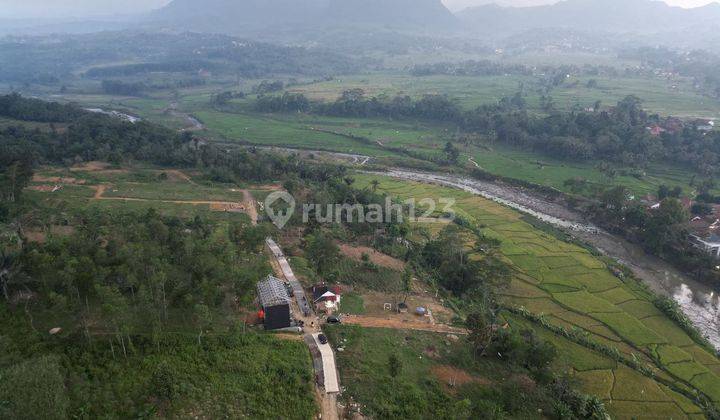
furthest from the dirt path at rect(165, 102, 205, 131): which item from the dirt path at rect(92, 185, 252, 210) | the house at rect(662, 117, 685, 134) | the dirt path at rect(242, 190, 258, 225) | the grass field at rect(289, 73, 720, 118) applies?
the house at rect(662, 117, 685, 134)

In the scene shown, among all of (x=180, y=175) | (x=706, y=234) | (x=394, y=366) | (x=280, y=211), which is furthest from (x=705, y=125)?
(x=394, y=366)

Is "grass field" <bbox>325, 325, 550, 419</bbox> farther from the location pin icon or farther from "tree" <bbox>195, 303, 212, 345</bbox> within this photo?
the location pin icon

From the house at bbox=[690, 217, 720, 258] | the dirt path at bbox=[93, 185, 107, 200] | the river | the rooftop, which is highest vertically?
the rooftop

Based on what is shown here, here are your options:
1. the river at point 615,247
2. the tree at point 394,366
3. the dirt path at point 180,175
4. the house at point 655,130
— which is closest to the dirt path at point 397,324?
the tree at point 394,366

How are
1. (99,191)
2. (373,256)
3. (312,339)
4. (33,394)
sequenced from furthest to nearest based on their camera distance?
(99,191), (373,256), (312,339), (33,394)

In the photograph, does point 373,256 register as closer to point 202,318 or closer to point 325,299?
point 325,299

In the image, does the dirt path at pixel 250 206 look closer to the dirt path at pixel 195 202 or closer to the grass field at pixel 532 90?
the dirt path at pixel 195 202
